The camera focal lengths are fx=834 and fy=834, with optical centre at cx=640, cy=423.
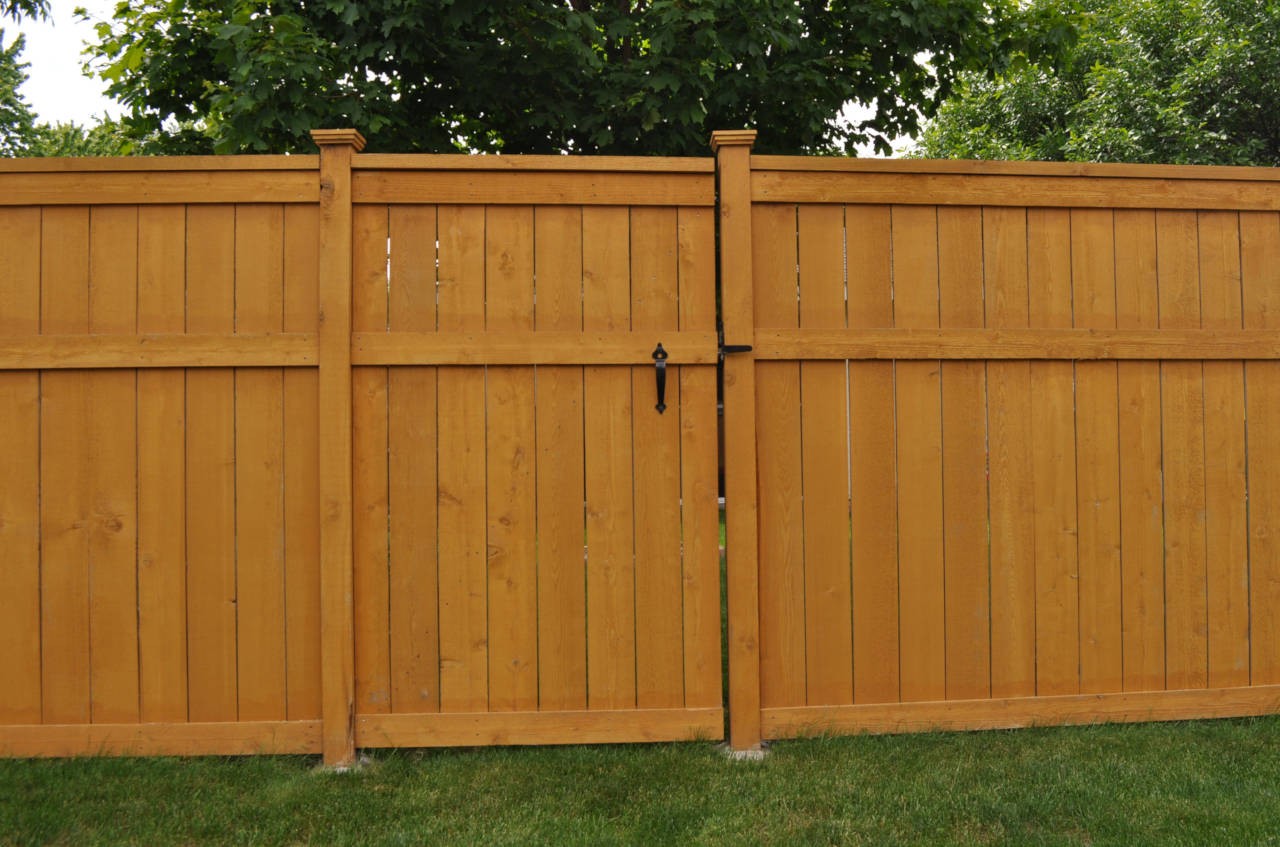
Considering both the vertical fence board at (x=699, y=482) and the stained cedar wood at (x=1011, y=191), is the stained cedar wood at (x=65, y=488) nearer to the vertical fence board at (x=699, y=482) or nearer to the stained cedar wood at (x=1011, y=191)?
the vertical fence board at (x=699, y=482)

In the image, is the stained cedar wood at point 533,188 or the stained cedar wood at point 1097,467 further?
the stained cedar wood at point 1097,467

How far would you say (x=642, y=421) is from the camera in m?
3.21

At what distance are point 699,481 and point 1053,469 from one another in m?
1.45


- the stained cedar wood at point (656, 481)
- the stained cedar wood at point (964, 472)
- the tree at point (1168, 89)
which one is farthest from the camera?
the tree at point (1168, 89)

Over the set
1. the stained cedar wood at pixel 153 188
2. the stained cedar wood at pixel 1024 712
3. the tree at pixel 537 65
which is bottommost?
the stained cedar wood at pixel 1024 712

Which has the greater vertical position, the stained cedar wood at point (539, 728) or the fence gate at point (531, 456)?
the fence gate at point (531, 456)

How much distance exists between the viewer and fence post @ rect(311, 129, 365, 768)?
10.1ft

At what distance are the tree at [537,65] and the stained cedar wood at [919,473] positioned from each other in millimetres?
1426

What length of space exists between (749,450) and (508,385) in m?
0.96

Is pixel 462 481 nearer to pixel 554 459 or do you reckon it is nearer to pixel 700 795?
pixel 554 459

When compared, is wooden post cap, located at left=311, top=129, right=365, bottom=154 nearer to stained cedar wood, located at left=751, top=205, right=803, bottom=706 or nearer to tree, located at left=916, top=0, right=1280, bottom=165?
stained cedar wood, located at left=751, top=205, right=803, bottom=706

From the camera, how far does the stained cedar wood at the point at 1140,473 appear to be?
3.38 metres

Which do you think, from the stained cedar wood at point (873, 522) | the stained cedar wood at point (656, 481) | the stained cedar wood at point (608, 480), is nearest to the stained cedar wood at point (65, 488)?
the stained cedar wood at point (608, 480)

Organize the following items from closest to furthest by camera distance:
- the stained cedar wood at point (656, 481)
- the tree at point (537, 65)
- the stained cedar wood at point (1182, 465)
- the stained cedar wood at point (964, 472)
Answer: the stained cedar wood at point (656, 481) < the stained cedar wood at point (964, 472) < the stained cedar wood at point (1182, 465) < the tree at point (537, 65)
